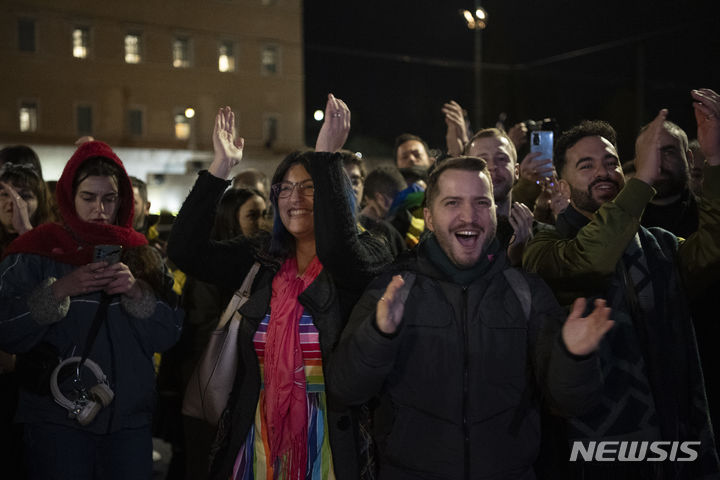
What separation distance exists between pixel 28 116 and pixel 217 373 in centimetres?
3282

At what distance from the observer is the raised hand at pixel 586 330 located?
97.7 inches

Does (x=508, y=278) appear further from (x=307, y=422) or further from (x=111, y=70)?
(x=111, y=70)

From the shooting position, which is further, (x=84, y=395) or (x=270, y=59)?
(x=270, y=59)

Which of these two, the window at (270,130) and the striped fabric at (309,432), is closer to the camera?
the striped fabric at (309,432)

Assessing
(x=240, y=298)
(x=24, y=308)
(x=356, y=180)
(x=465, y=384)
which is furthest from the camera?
(x=356, y=180)

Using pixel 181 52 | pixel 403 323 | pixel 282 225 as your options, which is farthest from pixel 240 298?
pixel 181 52

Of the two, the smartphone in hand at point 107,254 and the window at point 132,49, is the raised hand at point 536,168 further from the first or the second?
the window at point 132,49

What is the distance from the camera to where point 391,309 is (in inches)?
103

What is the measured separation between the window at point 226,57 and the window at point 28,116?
9.38 meters

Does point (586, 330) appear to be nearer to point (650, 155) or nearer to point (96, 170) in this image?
point (650, 155)

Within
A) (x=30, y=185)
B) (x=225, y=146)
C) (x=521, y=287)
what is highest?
(x=225, y=146)

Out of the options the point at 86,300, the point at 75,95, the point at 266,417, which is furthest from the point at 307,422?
the point at 75,95

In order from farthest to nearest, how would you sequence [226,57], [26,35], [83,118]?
[226,57] < [83,118] < [26,35]

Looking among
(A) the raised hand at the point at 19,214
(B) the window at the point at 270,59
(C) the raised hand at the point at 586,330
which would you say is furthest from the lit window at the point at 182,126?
(C) the raised hand at the point at 586,330
